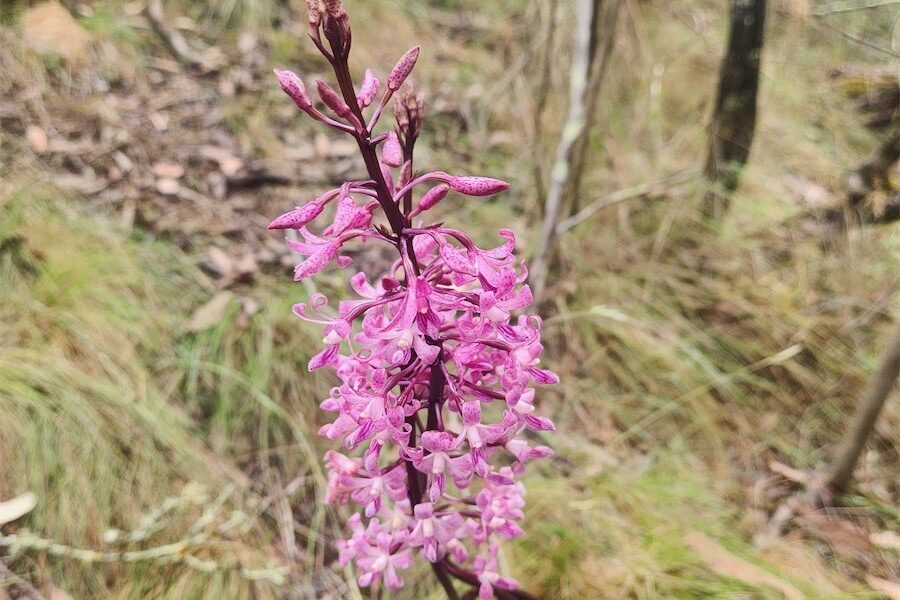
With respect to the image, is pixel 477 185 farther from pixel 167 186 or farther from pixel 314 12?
pixel 167 186

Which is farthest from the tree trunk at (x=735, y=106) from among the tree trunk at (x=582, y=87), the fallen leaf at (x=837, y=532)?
the fallen leaf at (x=837, y=532)

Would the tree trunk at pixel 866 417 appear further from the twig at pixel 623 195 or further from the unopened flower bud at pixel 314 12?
the unopened flower bud at pixel 314 12

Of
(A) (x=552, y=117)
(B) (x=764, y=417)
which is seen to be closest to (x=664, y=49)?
(A) (x=552, y=117)

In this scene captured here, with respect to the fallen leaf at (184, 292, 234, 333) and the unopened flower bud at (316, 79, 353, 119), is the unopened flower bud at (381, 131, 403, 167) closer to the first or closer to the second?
the unopened flower bud at (316, 79, 353, 119)

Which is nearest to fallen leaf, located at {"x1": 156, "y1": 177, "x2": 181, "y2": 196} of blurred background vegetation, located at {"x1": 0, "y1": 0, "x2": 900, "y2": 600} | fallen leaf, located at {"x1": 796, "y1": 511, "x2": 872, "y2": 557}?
blurred background vegetation, located at {"x1": 0, "y1": 0, "x2": 900, "y2": 600}

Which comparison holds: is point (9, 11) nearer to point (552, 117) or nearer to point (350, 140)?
point (350, 140)

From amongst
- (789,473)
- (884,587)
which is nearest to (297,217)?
(884,587)
